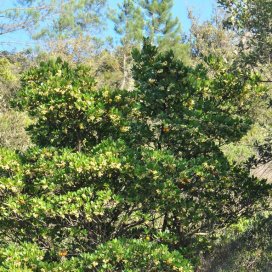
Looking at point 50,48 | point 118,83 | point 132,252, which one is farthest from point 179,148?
point 118,83

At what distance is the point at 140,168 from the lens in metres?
5.72

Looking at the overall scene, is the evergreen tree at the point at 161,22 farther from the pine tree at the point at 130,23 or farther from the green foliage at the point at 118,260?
A: the green foliage at the point at 118,260

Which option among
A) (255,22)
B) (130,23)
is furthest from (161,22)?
(255,22)

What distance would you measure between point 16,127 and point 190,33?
2469 cm

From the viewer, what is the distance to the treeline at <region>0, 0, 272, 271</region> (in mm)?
5781

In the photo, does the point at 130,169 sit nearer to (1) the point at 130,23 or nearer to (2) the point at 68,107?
(2) the point at 68,107

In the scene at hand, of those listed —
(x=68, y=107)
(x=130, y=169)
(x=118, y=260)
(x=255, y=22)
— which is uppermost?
(x=255, y=22)

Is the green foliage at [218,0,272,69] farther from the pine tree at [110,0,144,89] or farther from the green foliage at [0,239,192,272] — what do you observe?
the pine tree at [110,0,144,89]

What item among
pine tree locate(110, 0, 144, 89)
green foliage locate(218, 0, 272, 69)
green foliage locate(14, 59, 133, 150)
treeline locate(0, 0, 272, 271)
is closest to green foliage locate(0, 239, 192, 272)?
treeline locate(0, 0, 272, 271)

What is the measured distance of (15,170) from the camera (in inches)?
246

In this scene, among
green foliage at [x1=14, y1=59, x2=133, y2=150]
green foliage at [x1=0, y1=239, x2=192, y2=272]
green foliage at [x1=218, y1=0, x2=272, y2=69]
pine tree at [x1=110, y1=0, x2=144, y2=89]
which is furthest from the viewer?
pine tree at [x1=110, y1=0, x2=144, y2=89]

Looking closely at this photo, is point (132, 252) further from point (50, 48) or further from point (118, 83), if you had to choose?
point (118, 83)

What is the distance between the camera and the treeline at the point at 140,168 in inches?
228

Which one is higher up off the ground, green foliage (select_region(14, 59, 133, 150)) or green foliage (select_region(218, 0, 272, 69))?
green foliage (select_region(218, 0, 272, 69))
